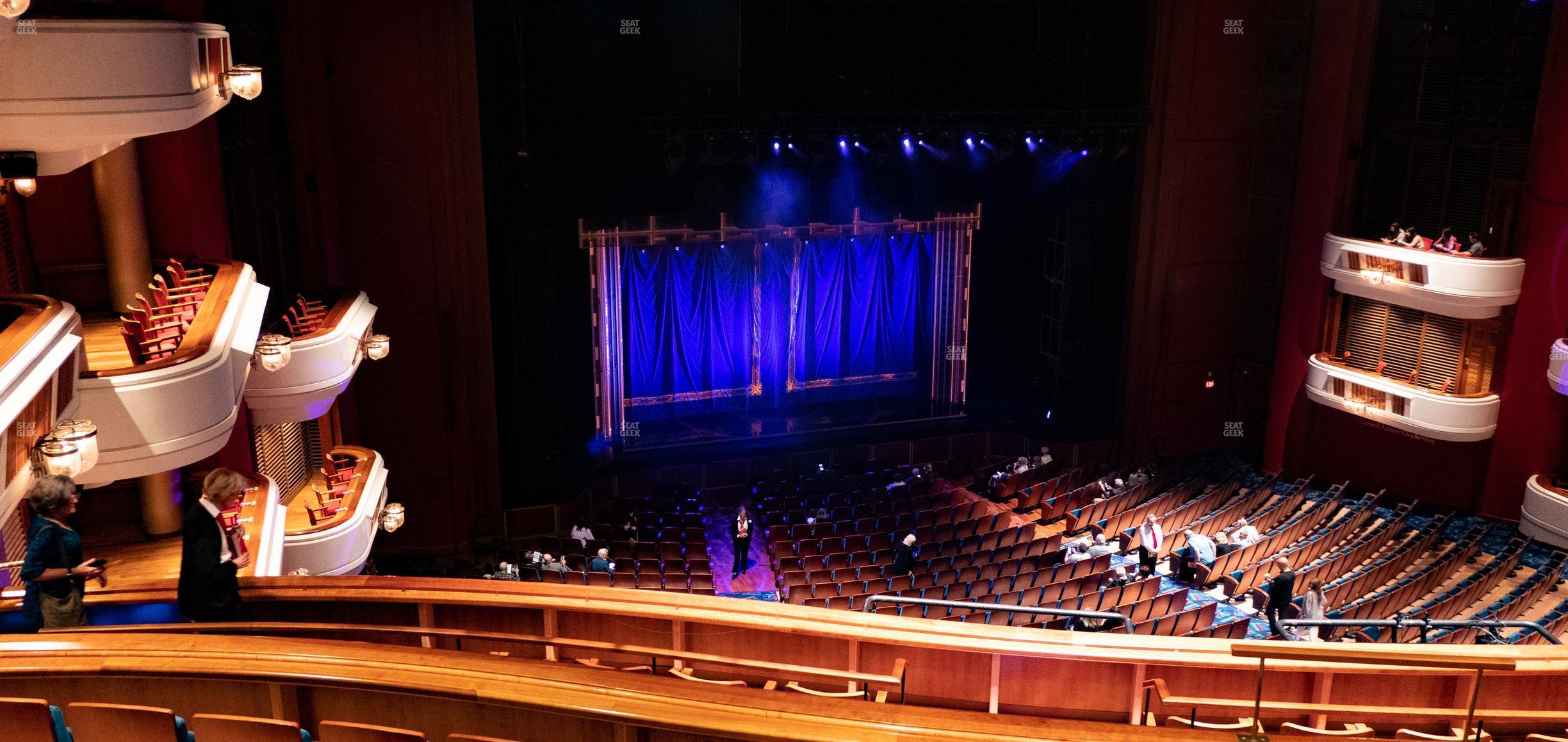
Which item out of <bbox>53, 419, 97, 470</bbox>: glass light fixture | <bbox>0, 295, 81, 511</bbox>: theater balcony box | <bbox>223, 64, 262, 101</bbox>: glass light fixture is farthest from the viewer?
<bbox>223, 64, 262, 101</bbox>: glass light fixture

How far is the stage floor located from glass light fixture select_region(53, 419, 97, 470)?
35.4 ft

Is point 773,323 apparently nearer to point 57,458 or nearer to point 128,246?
point 128,246

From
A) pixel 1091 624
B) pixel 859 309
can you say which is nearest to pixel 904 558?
pixel 1091 624

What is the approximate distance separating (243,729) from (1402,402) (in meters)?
14.5

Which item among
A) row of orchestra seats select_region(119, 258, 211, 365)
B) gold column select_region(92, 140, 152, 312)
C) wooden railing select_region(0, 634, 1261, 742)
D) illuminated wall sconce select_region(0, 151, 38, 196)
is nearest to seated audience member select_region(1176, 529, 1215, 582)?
row of orchestra seats select_region(119, 258, 211, 365)

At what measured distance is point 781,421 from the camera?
16.8 m

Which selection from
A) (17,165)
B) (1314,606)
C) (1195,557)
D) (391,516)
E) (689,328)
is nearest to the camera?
(17,165)

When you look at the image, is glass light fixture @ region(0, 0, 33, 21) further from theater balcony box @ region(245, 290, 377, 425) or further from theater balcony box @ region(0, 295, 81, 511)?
theater balcony box @ region(245, 290, 377, 425)

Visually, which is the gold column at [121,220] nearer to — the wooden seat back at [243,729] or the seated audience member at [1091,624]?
the wooden seat back at [243,729]

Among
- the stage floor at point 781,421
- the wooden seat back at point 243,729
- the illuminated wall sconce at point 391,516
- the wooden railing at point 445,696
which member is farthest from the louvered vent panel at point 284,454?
the wooden seat back at point 243,729

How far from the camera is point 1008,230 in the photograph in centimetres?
1702

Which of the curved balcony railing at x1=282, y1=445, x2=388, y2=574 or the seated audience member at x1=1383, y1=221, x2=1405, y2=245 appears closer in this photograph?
the curved balcony railing at x1=282, y1=445, x2=388, y2=574

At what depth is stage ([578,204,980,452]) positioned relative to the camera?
52.9ft

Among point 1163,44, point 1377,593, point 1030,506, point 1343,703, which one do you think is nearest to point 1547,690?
point 1343,703
